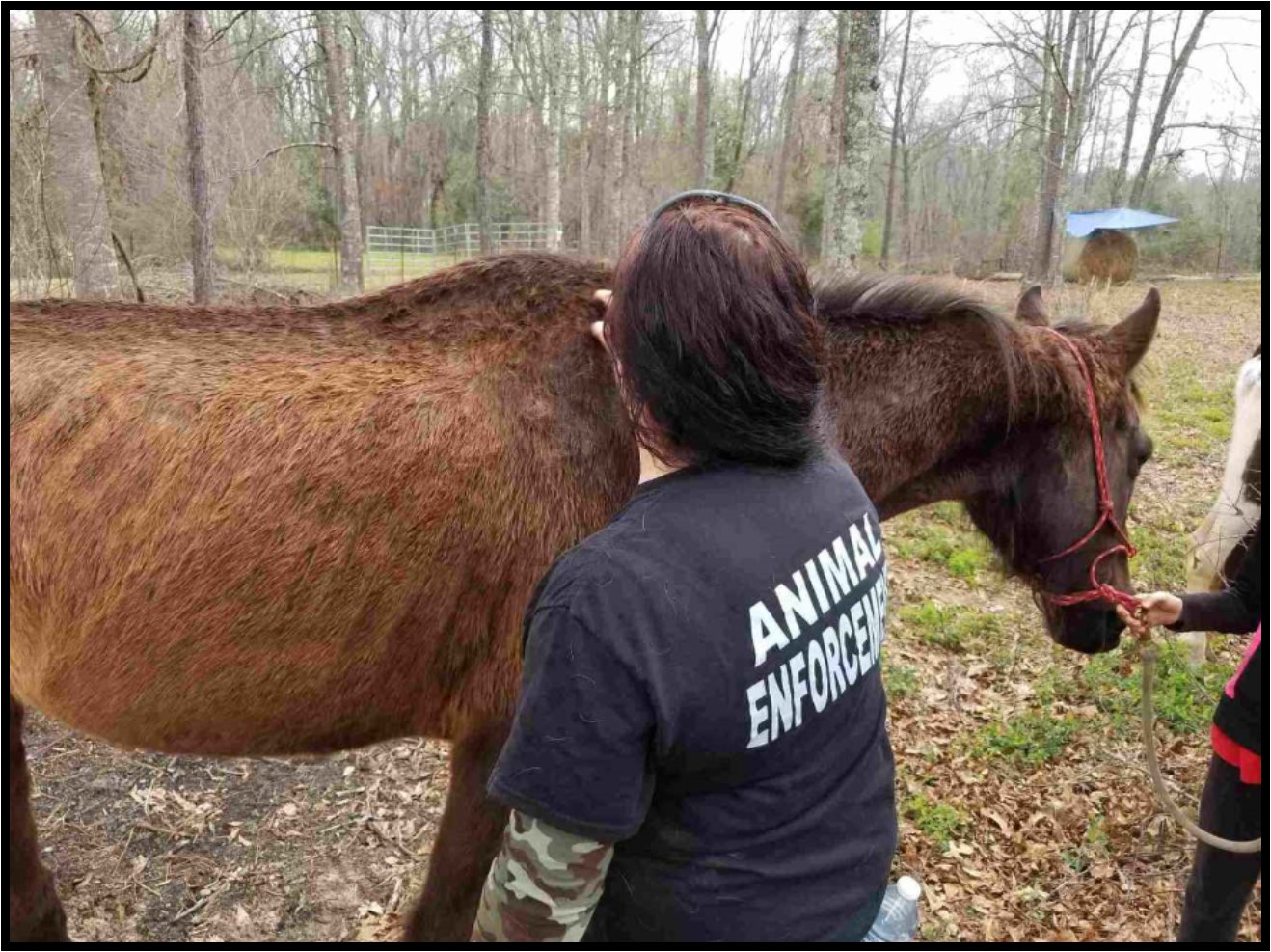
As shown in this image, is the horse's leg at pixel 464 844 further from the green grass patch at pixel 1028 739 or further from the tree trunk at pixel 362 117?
the tree trunk at pixel 362 117

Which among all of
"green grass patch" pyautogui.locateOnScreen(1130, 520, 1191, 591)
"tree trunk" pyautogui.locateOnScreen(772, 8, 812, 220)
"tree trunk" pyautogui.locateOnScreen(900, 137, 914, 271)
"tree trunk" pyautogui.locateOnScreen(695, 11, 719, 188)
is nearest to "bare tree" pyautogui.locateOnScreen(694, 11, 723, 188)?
"tree trunk" pyautogui.locateOnScreen(695, 11, 719, 188)

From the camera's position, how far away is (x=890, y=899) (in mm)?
1688

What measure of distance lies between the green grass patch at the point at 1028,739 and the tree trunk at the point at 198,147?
7521 millimetres

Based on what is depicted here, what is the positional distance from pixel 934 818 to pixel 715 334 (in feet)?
11.5

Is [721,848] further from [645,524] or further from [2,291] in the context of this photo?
[2,291]

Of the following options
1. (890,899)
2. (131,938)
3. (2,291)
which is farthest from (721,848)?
(131,938)

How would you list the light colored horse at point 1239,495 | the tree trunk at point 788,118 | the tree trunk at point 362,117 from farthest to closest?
the tree trunk at point 788,118, the tree trunk at point 362,117, the light colored horse at point 1239,495

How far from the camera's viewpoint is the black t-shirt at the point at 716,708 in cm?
111

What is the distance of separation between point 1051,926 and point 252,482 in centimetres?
355

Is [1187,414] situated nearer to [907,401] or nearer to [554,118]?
[907,401]

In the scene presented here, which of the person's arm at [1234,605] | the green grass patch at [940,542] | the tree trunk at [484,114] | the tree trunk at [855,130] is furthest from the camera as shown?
the tree trunk at [484,114]

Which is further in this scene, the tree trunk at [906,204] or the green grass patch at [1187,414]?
the tree trunk at [906,204]

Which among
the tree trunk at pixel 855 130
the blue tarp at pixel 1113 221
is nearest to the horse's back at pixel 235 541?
the tree trunk at pixel 855 130

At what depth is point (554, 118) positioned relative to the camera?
64.6 feet
